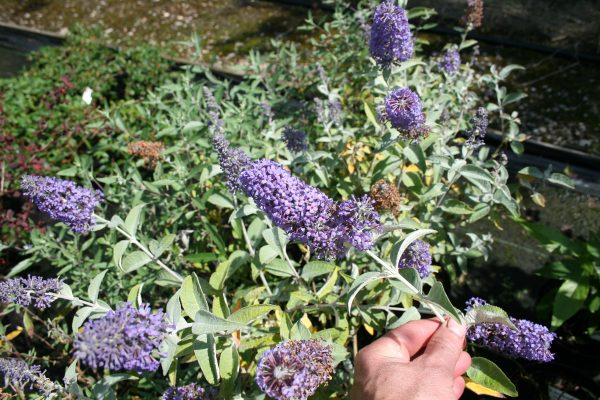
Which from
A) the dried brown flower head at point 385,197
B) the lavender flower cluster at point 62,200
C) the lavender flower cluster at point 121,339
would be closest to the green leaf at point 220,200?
the lavender flower cluster at point 62,200

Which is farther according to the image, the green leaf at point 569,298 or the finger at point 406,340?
the green leaf at point 569,298

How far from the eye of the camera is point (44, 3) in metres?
7.86

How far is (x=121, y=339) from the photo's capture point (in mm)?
1388

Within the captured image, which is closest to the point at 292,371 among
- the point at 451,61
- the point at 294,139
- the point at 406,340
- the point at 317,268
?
the point at 406,340

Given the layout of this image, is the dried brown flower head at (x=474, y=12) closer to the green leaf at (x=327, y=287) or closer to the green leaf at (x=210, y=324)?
the green leaf at (x=327, y=287)

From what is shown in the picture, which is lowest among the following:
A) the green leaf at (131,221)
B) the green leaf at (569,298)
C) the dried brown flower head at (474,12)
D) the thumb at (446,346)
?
the green leaf at (569,298)

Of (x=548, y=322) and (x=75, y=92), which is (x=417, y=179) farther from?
(x=75, y=92)

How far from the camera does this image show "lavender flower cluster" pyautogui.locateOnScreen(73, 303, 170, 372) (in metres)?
1.32

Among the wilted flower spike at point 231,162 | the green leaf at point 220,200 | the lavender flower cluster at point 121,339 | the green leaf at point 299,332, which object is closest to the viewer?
the lavender flower cluster at point 121,339

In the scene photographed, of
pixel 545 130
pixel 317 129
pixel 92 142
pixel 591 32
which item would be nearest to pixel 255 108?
pixel 317 129

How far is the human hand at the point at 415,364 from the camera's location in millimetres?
1454

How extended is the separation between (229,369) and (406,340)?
0.71 m

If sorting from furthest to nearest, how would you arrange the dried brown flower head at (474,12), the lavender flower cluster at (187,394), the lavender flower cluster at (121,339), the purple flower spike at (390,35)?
the dried brown flower head at (474,12) → the purple flower spike at (390,35) → the lavender flower cluster at (187,394) → the lavender flower cluster at (121,339)

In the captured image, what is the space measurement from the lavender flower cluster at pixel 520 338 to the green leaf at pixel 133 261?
1.44 m
